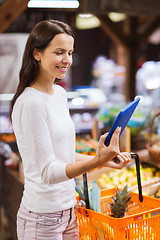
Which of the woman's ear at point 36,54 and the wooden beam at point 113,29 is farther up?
the wooden beam at point 113,29

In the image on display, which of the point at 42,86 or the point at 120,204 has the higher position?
the point at 42,86

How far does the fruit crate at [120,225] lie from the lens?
1.75 m

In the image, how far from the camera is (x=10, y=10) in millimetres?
4066

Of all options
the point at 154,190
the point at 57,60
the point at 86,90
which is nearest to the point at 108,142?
the point at 57,60

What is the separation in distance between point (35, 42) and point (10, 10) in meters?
2.50

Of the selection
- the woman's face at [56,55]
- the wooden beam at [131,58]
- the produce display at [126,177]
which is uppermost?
the wooden beam at [131,58]

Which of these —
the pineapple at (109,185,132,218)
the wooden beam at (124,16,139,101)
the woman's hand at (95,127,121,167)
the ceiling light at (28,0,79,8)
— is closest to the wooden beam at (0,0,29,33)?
the ceiling light at (28,0,79,8)

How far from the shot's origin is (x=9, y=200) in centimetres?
424

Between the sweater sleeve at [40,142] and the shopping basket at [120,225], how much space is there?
1.15 ft

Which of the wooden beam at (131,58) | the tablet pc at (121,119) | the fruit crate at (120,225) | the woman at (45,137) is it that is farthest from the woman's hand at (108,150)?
the wooden beam at (131,58)

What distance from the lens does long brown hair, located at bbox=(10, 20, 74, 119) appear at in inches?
68.9

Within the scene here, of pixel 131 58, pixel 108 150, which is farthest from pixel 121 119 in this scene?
pixel 131 58

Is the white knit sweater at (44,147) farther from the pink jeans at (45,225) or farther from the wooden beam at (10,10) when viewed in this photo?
the wooden beam at (10,10)

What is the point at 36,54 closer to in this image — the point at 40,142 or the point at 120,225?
the point at 40,142
